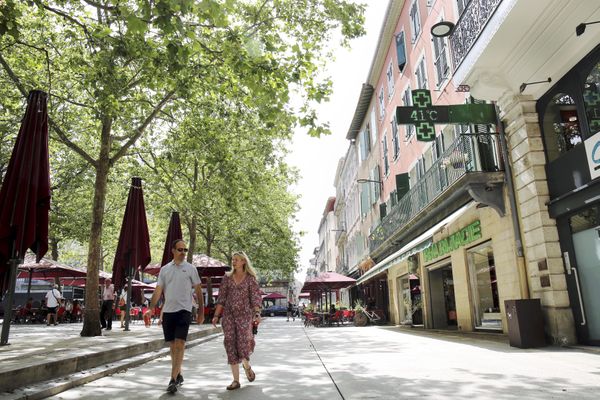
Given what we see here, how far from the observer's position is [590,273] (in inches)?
351

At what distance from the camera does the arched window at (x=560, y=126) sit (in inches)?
372

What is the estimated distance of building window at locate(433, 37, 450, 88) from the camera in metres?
15.5

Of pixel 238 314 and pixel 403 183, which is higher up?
pixel 403 183

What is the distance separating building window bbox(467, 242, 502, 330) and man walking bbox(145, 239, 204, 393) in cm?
931

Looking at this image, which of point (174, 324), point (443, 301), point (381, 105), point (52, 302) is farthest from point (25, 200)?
point (381, 105)

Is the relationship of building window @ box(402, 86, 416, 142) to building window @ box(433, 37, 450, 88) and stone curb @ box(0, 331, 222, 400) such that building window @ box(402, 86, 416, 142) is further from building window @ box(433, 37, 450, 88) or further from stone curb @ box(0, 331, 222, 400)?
stone curb @ box(0, 331, 222, 400)

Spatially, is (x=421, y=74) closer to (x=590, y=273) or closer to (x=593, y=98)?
(x=593, y=98)

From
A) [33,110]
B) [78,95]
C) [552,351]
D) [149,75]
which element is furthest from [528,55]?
[78,95]

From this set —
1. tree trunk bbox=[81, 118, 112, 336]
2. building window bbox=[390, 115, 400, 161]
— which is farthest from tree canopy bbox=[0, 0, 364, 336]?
building window bbox=[390, 115, 400, 161]

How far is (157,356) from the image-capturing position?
9.79 meters

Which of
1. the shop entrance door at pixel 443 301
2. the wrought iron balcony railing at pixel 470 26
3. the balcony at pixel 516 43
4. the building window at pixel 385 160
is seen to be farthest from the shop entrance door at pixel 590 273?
the building window at pixel 385 160

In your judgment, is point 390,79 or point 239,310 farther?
point 390,79

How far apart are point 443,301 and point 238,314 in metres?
13.9

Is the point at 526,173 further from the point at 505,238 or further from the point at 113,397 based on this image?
the point at 113,397
